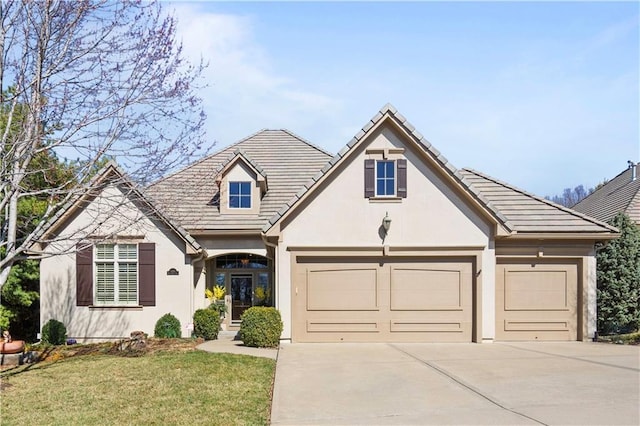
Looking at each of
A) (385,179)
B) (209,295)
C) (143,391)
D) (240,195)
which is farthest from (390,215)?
(143,391)

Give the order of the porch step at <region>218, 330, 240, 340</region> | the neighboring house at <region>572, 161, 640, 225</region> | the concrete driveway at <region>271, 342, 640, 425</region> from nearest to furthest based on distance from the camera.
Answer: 1. the concrete driveway at <region>271, 342, 640, 425</region>
2. the porch step at <region>218, 330, 240, 340</region>
3. the neighboring house at <region>572, 161, 640, 225</region>

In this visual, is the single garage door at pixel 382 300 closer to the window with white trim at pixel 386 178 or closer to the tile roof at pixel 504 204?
the tile roof at pixel 504 204

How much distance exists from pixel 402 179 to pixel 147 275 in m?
7.92

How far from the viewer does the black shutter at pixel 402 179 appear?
13.8m

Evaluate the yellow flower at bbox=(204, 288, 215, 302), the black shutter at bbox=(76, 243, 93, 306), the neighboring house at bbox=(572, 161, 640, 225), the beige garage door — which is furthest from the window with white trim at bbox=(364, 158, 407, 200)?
the neighboring house at bbox=(572, 161, 640, 225)

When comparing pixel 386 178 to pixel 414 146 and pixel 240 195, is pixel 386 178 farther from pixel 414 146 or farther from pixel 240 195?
pixel 240 195

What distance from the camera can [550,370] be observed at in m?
9.78

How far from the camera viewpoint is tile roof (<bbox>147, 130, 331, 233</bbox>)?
48.9 ft

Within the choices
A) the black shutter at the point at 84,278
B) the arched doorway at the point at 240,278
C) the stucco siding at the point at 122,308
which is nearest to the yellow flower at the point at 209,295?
the arched doorway at the point at 240,278

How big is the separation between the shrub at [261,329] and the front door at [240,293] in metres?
4.39

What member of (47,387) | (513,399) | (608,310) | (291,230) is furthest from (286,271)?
(608,310)

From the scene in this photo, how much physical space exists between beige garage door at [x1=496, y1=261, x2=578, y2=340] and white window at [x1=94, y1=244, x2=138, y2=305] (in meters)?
10.6

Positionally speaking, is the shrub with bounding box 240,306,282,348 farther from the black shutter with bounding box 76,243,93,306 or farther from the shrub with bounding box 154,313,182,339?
the black shutter with bounding box 76,243,93,306

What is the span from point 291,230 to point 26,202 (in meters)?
8.79
